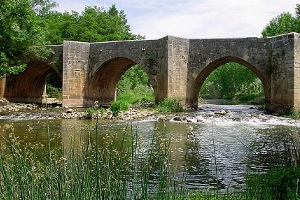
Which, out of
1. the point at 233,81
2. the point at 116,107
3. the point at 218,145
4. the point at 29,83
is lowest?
the point at 218,145

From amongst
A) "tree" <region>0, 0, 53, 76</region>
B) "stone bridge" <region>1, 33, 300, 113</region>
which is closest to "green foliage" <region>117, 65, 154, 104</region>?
"stone bridge" <region>1, 33, 300, 113</region>

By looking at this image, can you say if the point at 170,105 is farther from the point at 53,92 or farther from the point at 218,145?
the point at 53,92

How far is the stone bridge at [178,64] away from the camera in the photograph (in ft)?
60.3

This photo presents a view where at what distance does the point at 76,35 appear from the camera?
33688 mm

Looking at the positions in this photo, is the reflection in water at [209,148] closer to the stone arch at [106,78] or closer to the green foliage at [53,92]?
the stone arch at [106,78]

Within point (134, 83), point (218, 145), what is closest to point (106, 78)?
point (218, 145)

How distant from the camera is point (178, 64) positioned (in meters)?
20.5

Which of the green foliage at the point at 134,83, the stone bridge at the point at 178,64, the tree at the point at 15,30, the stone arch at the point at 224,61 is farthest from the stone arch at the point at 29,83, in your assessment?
the stone arch at the point at 224,61

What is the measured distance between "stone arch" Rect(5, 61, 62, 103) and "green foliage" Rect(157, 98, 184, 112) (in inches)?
371

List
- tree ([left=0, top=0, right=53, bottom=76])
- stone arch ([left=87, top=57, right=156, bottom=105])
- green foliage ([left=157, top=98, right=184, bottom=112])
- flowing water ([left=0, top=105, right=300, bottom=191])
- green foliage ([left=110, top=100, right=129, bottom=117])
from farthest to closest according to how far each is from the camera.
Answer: stone arch ([left=87, top=57, right=156, bottom=105]), green foliage ([left=157, top=98, right=184, bottom=112]), green foliage ([left=110, top=100, right=129, bottom=117]), tree ([left=0, top=0, right=53, bottom=76]), flowing water ([left=0, top=105, right=300, bottom=191])

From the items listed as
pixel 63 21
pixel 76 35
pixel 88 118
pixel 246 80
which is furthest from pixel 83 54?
pixel 246 80

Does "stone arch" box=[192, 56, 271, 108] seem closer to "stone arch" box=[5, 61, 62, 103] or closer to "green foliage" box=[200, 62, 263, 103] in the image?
"stone arch" box=[5, 61, 62, 103]

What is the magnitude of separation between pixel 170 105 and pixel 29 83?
1336 centimetres

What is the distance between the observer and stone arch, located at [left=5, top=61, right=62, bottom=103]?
2736 cm
